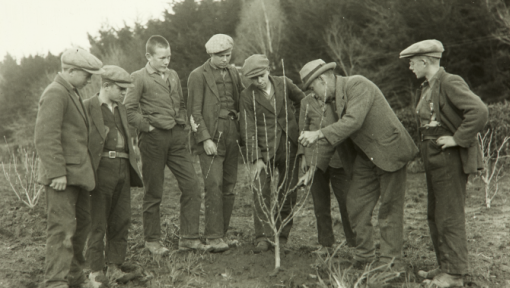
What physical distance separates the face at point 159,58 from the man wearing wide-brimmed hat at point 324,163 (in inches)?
65.0

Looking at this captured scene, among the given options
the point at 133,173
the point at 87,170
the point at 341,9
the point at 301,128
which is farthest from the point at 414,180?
the point at 341,9

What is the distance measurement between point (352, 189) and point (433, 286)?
112cm

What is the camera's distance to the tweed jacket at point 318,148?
188 inches

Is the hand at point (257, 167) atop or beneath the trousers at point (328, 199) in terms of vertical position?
atop

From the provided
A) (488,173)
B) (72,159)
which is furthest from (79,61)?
(488,173)

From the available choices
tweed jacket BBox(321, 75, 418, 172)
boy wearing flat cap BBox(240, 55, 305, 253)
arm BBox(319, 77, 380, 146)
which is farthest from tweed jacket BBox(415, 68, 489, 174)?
boy wearing flat cap BBox(240, 55, 305, 253)

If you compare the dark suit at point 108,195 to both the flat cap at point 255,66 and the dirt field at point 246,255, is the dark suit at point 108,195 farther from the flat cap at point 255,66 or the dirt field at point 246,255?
the flat cap at point 255,66

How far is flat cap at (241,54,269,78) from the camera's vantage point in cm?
509

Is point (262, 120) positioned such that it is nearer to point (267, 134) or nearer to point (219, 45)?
point (267, 134)

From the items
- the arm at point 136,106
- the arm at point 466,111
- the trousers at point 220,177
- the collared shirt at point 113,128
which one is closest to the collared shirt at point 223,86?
the trousers at point 220,177

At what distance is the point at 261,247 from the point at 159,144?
5.30ft

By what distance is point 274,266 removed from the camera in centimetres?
472

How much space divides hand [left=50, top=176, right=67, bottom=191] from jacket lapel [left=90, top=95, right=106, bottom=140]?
0.69m

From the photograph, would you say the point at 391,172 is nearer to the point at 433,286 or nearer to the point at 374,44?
the point at 433,286
